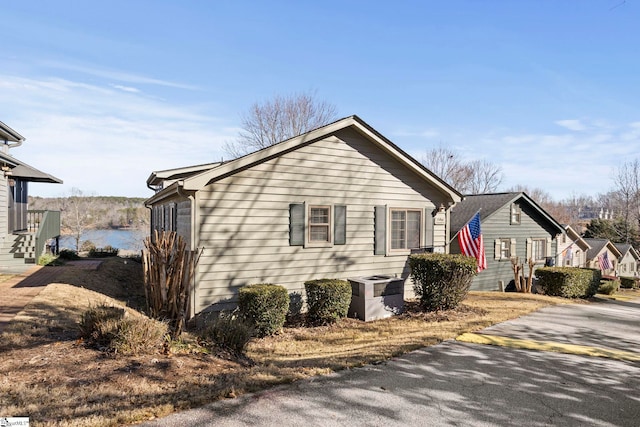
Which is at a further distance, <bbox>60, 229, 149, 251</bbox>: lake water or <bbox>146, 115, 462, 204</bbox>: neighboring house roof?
<bbox>60, 229, 149, 251</bbox>: lake water

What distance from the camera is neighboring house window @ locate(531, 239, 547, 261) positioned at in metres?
22.8

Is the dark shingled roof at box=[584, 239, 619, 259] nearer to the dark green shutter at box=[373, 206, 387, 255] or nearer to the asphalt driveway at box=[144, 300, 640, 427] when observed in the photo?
the dark green shutter at box=[373, 206, 387, 255]

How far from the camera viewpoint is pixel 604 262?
37.5 m

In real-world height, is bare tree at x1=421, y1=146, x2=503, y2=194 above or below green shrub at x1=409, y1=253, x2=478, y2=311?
above

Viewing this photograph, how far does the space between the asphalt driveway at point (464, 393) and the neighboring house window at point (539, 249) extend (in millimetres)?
17341

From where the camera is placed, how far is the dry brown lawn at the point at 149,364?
3.93 m

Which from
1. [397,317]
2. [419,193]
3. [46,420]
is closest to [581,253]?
[419,193]

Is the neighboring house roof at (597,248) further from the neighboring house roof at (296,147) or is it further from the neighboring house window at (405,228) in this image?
the neighboring house window at (405,228)

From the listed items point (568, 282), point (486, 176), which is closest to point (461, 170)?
point (486, 176)

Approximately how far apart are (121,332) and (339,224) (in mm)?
6408

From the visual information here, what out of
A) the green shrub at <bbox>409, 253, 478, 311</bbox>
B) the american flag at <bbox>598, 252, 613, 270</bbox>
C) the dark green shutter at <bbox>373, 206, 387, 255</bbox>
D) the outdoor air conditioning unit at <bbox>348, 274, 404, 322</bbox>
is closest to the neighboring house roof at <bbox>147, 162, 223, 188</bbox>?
the dark green shutter at <bbox>373, 206, 387, 255</bbox>

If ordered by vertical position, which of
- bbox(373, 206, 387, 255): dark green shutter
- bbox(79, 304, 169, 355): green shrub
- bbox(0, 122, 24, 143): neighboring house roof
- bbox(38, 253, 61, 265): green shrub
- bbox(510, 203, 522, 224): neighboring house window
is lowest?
bbox(79, 304, 169, 355): green shrub

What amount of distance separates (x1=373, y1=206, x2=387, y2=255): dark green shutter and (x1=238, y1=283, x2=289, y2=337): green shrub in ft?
13.2

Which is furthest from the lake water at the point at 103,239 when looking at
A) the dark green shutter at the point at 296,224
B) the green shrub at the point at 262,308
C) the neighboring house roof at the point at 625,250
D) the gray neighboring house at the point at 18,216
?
the neighboring house roof at the point at 625,250
